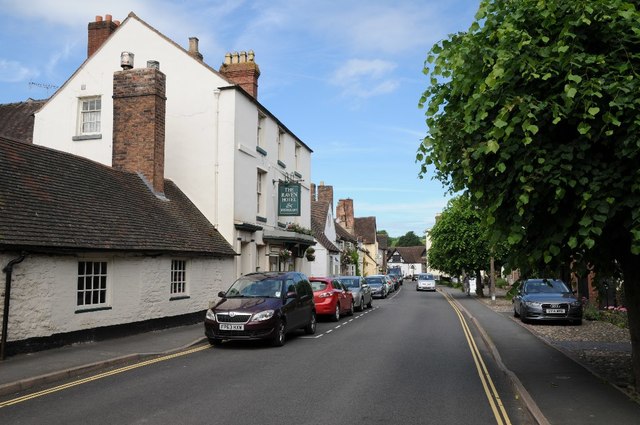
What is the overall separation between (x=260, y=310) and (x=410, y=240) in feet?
581

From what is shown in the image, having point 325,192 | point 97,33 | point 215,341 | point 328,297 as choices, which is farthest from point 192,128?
point 325,192

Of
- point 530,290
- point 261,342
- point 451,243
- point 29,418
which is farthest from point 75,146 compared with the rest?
point 451,243

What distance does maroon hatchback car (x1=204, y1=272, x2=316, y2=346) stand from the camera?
488 inches

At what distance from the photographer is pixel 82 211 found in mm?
13477

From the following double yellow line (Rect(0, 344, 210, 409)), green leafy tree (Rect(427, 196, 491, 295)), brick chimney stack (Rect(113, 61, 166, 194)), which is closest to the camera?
double yellow line (Rect(0, 344, 210, 409))

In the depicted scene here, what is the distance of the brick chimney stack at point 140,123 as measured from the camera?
18.3 metres

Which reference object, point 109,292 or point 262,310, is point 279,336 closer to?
point 262,310

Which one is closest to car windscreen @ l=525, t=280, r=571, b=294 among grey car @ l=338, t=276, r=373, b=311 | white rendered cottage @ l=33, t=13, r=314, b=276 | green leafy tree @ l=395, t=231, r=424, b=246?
grey car @ l=338, t=276, r=373, b=311

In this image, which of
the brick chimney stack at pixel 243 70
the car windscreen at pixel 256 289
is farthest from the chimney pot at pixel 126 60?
the car windscreen at pixel 256 289

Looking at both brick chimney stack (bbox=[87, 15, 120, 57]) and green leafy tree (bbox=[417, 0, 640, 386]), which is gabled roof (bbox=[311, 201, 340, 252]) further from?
green leafy tree (bbox=[417, 0, 640, 386])

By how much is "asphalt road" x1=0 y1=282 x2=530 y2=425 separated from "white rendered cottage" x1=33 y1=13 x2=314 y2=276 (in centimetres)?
879

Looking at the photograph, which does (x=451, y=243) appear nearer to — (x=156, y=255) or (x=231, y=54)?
(x=231, y=54)

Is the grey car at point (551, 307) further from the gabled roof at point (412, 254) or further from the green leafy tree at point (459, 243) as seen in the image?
the gabled roof at point (412, 254)

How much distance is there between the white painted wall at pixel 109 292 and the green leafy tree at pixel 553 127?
28.1ft
